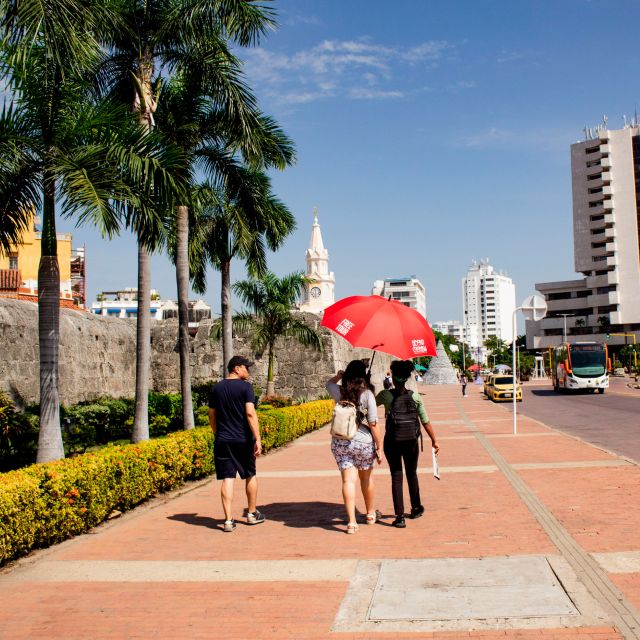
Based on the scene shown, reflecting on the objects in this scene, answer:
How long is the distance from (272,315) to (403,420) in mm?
19019

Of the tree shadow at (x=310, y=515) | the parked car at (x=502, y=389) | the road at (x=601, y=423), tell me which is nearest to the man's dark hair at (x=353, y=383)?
the tree shadow at (x=310, y=515)

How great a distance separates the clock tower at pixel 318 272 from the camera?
405 feet

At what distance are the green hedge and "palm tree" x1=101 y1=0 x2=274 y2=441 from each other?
197cm

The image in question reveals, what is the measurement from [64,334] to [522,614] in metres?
17.3

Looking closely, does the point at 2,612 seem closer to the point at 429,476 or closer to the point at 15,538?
the point at 15,538

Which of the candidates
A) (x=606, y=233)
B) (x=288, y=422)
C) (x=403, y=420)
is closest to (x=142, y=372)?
(x=288, y=422)

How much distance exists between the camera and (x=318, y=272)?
12294 cm

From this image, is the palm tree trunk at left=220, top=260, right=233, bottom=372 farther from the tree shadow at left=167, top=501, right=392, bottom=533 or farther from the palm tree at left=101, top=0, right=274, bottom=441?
the tree shadow at left=167, top=501, right=392, bottom=533

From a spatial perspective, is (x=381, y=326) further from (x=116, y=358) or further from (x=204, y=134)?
(x=116, y=358)

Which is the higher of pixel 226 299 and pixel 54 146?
pixel 54 146

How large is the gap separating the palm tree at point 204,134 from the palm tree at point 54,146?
3.93 meters

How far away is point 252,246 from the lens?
18.6m

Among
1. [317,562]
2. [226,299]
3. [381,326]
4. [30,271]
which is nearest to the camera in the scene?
[317,562]

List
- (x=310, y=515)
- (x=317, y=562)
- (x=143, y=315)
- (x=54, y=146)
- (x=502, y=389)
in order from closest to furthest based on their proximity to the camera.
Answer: (x=317, y=562), (x=310, y=515), (x=54, y=146), (x=143, y=315), (x=502, y=389)
